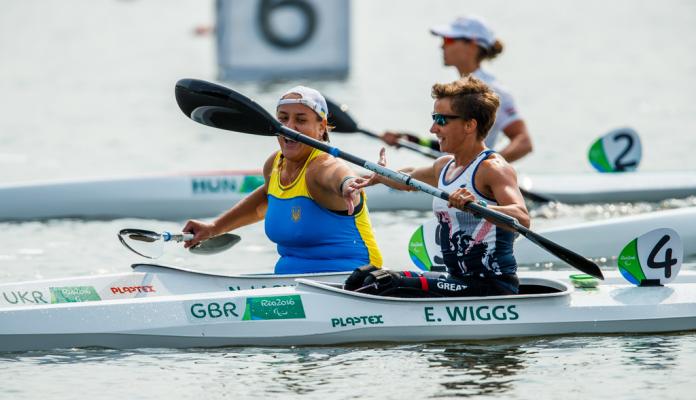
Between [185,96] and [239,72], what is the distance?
18701mm

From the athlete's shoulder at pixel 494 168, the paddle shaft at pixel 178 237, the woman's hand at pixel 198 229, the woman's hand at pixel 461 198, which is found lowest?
the paddle shaft at pixel 178 237

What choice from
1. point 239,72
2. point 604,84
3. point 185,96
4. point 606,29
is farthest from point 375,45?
point 185,96

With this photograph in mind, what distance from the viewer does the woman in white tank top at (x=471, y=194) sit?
7.69 m

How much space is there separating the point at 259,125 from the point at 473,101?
4.79 ft

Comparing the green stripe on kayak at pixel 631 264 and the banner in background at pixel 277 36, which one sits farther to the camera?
the banner in background at pixel 277 36

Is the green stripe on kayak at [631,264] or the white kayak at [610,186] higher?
the white kayak at [610,186]

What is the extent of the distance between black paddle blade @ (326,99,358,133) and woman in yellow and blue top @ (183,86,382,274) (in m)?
3.39

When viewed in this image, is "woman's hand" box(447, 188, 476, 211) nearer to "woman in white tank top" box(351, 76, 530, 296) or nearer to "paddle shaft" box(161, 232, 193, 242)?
"woman in white tank top" box(351, 76, 530, 296)

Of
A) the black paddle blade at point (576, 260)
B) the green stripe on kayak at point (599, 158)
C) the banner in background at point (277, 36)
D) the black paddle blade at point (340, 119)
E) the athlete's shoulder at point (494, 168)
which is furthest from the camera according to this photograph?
the banner in background at point (277, 36)

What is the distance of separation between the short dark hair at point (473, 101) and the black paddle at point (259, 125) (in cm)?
43

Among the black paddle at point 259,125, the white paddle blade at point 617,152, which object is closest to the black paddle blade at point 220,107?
the black paddle at point 259,125

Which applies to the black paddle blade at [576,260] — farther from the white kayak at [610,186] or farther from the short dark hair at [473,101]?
the white kayak at [610,186]

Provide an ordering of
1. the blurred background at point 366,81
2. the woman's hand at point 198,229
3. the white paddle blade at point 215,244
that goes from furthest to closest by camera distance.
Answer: the blurred background at point 366,81 → the white paddle blade at point 215,244 → the woman's hand at point 198,229

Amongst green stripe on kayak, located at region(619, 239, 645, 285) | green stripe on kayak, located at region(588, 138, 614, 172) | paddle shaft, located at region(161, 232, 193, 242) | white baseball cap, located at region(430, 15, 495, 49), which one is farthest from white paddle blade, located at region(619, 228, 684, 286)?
green stripe on kayak, located at region(588, 138, 614, 172)
